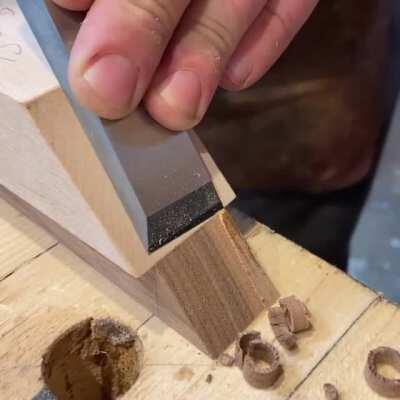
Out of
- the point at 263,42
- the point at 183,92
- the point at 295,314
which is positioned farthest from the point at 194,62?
the point at 295,314

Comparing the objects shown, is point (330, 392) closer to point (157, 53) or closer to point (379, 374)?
point (379, 374)

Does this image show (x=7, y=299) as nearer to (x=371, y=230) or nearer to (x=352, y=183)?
(x=352, y=183)

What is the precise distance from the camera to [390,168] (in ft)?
5.03

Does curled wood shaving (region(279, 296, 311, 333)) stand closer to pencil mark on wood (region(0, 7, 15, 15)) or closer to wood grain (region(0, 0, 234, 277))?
wood grain (region(0, 0, 234, 277))

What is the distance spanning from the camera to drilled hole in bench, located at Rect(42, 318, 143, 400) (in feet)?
2.06

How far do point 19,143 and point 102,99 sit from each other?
0.36ft

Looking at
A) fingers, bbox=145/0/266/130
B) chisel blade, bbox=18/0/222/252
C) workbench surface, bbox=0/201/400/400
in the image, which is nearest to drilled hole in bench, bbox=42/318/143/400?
workbench surface, bbox=0/201/400/400

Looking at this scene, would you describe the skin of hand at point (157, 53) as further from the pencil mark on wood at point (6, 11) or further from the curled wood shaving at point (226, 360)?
the curled wood shaving at point (226, 360)

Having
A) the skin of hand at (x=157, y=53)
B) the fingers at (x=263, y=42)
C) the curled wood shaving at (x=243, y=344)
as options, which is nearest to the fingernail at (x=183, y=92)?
the skin of hand at (x=157, y=53)

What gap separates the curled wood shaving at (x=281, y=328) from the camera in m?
0.61

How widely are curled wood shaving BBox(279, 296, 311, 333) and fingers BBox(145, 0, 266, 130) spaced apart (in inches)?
7.8

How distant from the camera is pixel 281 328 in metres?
0.63

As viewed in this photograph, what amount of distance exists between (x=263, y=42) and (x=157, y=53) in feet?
0.59

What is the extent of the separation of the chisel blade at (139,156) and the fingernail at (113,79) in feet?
0.10
